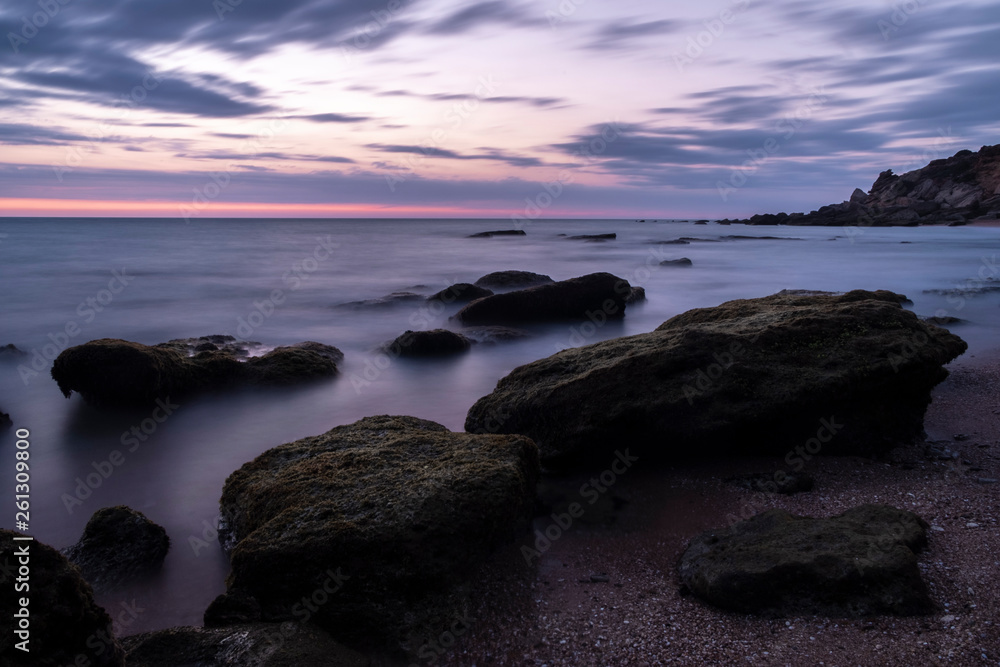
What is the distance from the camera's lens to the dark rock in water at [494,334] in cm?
1349

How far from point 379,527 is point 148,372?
632 cm

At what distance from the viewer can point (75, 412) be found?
891cm

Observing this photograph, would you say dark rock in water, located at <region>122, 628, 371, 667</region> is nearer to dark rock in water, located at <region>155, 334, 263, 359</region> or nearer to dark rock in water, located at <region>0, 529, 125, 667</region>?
dark rock in water, located at <region>0, 529, 125, 667</region>

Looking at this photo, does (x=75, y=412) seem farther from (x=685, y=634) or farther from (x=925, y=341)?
(x=925, y=341)

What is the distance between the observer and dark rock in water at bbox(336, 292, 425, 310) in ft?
63.2

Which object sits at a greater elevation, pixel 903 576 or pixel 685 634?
pixel 903 576

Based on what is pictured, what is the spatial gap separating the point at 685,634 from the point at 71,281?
2838 centimetres

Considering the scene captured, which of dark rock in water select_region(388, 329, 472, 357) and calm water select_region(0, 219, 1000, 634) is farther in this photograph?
dark rock in water select_region(388, 329, 472, 357)

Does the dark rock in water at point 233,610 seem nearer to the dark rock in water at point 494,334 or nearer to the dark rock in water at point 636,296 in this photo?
the dark rock in water at point 494,334

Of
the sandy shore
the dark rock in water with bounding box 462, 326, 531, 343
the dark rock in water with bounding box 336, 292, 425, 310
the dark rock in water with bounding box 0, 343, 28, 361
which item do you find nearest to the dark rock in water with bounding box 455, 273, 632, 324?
the dark rock in water with bounding box 462, 326, 531, 343

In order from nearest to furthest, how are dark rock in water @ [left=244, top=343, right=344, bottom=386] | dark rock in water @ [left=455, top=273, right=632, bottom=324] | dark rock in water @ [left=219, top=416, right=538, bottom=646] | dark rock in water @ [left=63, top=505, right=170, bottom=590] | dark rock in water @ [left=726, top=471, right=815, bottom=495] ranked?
dark rock in water @ [left=219, top=416, right=538, bottom=646] < dark rock in water @ [left=63, top=505, right=170, bottom=590] < dark rock in water @ [left=726, top=471, right=815, bottom=495] < dark rock in water @ [left=244, top=343, right=344, bottom=386] < dark rock in water @ [left=455, top=273, right=632, bottom=324]

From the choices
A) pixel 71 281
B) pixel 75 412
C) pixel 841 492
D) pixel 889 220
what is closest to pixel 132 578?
pixel 75 412

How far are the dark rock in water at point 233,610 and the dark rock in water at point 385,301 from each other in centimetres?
1529

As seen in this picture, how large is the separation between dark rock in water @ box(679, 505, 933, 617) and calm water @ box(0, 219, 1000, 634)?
371 centimetres
